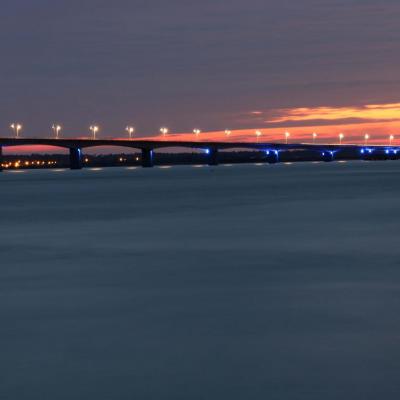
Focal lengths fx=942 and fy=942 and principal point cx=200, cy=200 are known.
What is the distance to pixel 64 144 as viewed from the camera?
15425cm

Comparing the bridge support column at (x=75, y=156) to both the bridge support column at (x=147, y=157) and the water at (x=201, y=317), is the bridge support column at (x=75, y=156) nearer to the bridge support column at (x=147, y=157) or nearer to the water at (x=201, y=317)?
the bridge support column at (x=147, y=157)

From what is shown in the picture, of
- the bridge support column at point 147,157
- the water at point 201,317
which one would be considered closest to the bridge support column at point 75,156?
the bridge support column at point 147,157

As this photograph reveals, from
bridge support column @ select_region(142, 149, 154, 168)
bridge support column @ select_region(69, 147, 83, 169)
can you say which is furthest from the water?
bridge support column @ select_region(142, 149, 154, 168)

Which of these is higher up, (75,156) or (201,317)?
(201,317)

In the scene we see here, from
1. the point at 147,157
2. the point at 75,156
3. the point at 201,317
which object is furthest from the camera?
the point at 147,157

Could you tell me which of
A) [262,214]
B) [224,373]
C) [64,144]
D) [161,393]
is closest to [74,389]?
[161,393]

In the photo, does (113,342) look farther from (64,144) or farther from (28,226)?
(64,144)

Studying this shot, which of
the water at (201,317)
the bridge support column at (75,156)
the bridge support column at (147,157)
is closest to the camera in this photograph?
the water at (201,317)

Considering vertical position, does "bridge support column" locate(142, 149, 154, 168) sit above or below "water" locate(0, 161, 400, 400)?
below

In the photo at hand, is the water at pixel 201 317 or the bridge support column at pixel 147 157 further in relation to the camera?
the bridge support column at pixel 147 157

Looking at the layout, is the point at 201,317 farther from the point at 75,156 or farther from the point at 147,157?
the point at 147,157

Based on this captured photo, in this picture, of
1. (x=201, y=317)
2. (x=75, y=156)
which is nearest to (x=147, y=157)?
(x=75, y=156)

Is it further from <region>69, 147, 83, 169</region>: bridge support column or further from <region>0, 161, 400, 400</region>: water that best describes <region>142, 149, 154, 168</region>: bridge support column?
<region>0, 161, 400, 400</region>: water

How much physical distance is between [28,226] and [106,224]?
3532 mm
